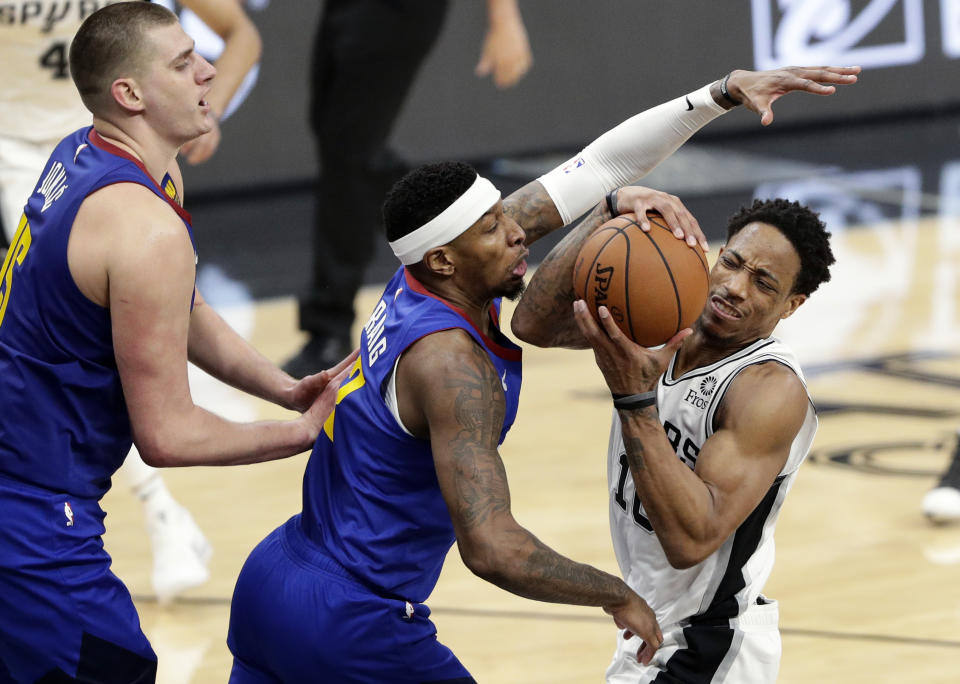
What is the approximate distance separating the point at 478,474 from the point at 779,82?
44.3 inches

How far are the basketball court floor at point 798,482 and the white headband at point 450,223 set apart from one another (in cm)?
177

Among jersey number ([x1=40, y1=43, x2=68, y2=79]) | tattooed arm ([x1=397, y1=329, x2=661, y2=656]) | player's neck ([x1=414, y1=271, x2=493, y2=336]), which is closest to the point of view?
tattooed arm ([x1=397, y1=329, x2=661, y2=656])

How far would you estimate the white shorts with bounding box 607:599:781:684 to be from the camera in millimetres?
3230

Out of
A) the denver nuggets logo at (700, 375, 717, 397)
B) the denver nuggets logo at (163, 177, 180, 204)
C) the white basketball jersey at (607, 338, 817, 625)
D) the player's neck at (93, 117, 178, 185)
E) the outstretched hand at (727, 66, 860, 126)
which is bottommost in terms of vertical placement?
the white basketball jersey at (607, 338, 817, 625)

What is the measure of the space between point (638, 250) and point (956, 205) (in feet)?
26.6

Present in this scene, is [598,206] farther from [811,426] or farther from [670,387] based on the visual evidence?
[811,426]

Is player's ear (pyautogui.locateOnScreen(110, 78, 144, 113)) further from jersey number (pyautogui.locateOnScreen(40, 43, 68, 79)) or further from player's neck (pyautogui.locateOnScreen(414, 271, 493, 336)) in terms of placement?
jersey number (pyautogui.locateOnScreen(40, 43, 68, 79))

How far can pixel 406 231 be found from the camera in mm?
2939

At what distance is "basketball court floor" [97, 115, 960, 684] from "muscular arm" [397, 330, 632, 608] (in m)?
1.54

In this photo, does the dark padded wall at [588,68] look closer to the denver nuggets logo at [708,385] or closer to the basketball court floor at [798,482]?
the basketball court floor at [798,482]

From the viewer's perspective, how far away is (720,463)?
3004 mm

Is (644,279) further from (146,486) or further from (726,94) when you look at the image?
(146,486)

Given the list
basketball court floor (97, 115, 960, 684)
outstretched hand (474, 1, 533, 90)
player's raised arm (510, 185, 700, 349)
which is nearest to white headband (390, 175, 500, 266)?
player's raised arm (510, 185, 700, 349)

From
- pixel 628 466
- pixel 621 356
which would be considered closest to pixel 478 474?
pixel 621 356
